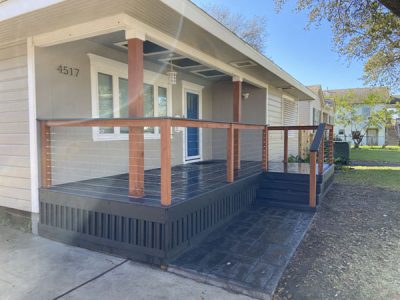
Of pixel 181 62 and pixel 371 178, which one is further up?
pixel 181 62

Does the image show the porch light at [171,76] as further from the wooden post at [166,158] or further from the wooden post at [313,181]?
the wooden post at [166,158]

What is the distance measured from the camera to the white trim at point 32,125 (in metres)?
4.07

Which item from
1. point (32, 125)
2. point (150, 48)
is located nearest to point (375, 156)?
point (150, 48)

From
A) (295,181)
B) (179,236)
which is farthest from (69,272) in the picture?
(295,181)

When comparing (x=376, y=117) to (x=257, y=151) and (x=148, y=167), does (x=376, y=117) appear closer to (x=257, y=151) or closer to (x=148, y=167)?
(x=257, y=151)

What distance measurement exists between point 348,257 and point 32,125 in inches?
168

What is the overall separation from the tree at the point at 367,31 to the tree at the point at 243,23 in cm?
1218

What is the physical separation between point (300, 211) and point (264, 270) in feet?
8.13

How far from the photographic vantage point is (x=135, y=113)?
3.64 m

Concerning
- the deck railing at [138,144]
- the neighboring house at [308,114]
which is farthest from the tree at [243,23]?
the deck railing at [138,144]

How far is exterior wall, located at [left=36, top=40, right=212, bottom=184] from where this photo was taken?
4.23m

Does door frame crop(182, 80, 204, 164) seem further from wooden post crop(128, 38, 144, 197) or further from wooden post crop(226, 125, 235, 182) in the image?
wooden post crop(128, 38, 144, 197)

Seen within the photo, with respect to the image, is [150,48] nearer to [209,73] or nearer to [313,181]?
[209,73]

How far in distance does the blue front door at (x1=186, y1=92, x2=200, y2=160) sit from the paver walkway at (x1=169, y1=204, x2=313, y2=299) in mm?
3051
